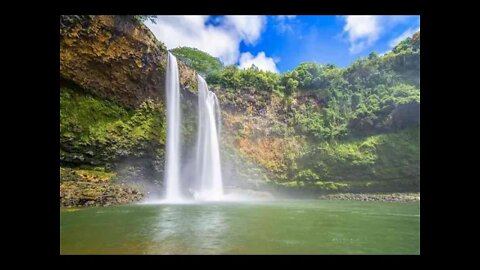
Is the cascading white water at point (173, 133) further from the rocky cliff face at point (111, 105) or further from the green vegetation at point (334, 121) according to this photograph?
the green vegetation at point (334, 121)

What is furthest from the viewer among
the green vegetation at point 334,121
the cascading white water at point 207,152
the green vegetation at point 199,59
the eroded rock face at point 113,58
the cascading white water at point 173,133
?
the green vegetation at point 199,59

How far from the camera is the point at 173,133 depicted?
735 inches

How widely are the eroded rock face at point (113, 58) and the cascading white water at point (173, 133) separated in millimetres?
487

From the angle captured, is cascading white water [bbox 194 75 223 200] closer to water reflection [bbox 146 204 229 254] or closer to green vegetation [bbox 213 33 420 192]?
green vegetation [bbox 213 33 420 192]

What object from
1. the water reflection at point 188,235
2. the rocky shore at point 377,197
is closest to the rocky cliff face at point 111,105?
the water reflection at point 188,235

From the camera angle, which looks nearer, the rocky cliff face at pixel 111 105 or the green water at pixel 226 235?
the green water at pixel 226 235

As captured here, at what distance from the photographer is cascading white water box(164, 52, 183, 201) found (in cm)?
1808

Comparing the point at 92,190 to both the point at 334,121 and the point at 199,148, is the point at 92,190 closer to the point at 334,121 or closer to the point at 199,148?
the point at 199,148

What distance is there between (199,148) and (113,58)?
7.29 meters

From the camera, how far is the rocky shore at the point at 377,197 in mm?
22172

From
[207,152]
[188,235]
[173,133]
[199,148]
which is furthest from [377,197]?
[188,235]

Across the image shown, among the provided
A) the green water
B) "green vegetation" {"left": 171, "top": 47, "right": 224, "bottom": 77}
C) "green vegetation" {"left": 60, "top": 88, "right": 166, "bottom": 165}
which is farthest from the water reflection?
"green vegetation" {"left": 171, "top": 47, "right": 224, "bottom": 77}
